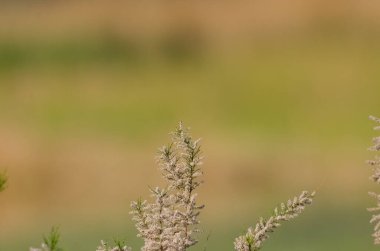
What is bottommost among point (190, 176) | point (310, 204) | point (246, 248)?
point (246, 248)

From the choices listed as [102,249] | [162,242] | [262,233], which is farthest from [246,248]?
[102,249]

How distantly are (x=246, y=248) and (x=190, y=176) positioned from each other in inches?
19.9

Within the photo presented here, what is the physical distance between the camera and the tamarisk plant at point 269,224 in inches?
124

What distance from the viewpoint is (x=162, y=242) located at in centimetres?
324

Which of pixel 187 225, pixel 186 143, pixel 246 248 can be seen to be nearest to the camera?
pixel 246 248

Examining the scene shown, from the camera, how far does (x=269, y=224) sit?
326 centimetres

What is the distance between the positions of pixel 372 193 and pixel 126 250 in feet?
3.47

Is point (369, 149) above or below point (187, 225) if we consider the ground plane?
above

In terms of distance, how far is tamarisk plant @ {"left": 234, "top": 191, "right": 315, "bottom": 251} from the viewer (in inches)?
124

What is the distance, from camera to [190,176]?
351 centimetres

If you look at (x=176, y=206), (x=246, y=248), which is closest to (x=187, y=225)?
(x=176, y=206)

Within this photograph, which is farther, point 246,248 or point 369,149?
point 369,149

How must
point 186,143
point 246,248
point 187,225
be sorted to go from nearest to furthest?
point 246,248
point 187,225
point 186,143

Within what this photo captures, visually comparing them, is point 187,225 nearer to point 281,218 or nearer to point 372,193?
point 281,218
